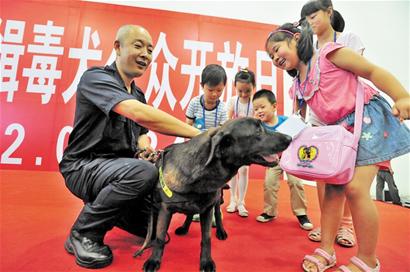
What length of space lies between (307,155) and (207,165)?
0.47 meters

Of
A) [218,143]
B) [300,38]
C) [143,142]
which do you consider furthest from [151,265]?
[300,38]

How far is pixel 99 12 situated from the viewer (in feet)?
12.2

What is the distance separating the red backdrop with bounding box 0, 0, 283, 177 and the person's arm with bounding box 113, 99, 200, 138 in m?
2.60

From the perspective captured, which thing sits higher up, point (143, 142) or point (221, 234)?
point (143, 142)

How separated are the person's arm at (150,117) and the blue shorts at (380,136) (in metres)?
0.80

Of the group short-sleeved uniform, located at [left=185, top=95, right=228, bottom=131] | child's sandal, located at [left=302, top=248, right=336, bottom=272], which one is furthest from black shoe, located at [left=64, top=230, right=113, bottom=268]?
short-sleeved uniform, located at [left=185, top=95, right=228, bottom=131]

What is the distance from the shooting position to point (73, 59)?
358 cm

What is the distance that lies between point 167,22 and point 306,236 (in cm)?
360

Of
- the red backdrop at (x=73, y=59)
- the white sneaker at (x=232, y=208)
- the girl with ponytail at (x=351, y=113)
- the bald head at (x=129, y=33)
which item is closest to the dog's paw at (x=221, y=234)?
the girl with ponytail at (x=351, y=113)

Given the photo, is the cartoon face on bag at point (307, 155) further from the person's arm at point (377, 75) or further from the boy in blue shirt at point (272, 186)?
the boy in blue shirt at point (272, 186)

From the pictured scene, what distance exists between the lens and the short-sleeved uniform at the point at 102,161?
3.55ft

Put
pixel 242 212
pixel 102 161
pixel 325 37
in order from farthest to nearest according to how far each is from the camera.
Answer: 1. pixel 242 212
2. pixel 325 37
3. pixel 102 161

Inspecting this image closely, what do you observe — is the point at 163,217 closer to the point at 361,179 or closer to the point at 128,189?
the point at 128,189

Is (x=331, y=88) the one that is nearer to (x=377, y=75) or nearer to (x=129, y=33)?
(x=377, y=75)
